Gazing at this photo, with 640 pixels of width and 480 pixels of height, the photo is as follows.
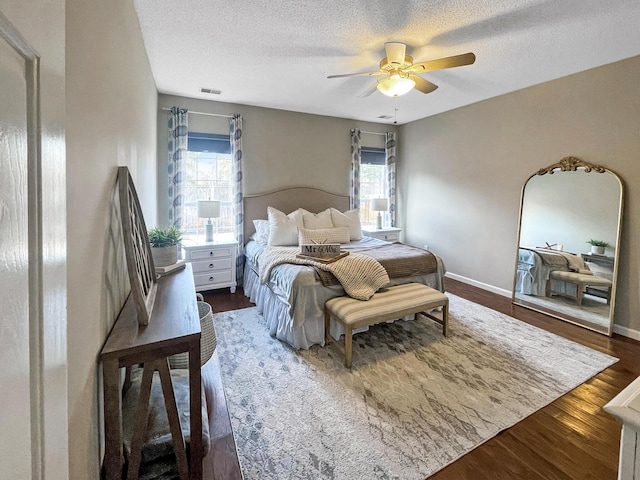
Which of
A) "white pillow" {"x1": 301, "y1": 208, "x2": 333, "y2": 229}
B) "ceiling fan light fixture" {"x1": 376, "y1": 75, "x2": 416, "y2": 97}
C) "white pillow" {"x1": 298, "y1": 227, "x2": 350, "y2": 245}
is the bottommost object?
"white pillow" {"x1": 298, "y1": 227, "x2": 350, "y2": 245}

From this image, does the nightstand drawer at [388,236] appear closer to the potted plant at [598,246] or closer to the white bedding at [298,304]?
the white bedding at [298,304]

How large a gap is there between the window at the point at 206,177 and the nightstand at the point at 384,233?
230 centimetres

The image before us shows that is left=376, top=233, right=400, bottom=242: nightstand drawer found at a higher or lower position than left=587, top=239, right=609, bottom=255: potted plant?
lower

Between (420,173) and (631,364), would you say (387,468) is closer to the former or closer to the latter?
(631,364)

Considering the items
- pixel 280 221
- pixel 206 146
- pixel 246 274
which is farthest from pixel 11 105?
pixel 206 146

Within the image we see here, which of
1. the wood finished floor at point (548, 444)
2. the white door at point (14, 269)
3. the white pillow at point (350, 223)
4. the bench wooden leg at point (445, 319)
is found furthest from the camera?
the white pillow at point (350, 223)

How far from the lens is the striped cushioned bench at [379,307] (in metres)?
2.48

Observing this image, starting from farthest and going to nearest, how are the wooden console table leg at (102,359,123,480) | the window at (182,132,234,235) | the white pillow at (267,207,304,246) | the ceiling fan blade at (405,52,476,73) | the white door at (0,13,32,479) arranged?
1. the window at (182,132,234,235)
2. the white pillow at (267,207,304,246)
3. the ceiling fan blade at (405,52,476,73)
4. the wooden console table leg at (102,359,123,480)
5. the white door at (0,13,32,479)

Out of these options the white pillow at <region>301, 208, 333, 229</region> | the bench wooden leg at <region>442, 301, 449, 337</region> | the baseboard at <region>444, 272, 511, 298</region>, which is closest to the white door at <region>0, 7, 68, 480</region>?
the bench wooden leg at <region>442, 301, 449, 337</region>

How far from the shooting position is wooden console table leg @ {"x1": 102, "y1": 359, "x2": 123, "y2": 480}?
3.81 ft

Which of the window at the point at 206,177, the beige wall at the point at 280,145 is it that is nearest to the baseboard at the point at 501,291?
the beige wall at the point at 280,145

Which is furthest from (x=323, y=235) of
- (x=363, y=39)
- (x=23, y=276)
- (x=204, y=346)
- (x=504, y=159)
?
(x=23, y=276)

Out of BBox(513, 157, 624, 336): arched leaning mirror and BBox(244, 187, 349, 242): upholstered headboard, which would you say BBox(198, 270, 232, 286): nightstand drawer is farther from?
BBox(513, 157, 624, 336): arched leaning mirror

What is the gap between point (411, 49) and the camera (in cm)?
278
